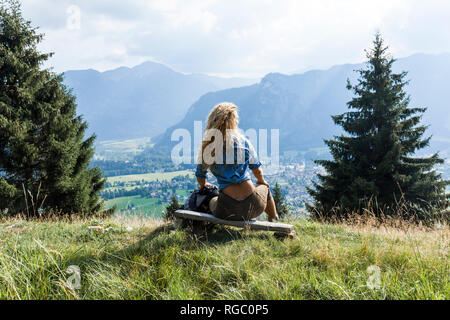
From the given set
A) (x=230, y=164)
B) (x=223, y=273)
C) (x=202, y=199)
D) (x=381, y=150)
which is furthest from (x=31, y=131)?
(x=381, y=150)

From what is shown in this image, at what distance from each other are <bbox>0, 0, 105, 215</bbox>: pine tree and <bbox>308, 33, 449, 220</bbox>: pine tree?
1441 cm

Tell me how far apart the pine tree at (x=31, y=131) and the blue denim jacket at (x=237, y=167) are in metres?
11.8

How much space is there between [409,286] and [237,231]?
254 cm

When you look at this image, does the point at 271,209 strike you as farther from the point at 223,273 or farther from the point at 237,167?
the point at 223,273

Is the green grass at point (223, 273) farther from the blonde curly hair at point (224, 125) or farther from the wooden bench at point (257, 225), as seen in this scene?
the blonde curly hair at point (224, 125)

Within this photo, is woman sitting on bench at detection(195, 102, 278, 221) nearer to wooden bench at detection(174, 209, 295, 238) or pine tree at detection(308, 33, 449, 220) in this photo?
wooden bench at detection(174, 209, 295, 238)

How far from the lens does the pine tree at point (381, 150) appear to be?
1384cm

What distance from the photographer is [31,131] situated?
1318 cm

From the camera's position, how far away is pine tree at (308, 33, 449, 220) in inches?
545

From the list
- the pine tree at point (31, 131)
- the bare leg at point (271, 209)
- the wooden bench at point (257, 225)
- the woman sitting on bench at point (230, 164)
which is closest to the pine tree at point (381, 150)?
the bare leg at point (271, 209)

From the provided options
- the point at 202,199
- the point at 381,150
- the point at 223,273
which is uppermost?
the point at 381,150

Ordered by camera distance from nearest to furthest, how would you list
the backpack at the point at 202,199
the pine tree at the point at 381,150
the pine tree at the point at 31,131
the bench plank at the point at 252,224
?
the bench plank at the point at 252,224 → the backpack at the point at 202,199 → the pine tree at the point at 31,131 → the pine tree at the point at 381,150

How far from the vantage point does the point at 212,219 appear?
3.97m

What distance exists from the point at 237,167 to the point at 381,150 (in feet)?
46.3
